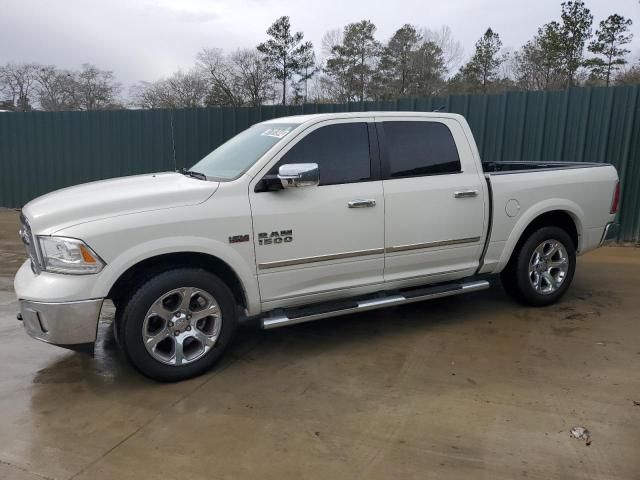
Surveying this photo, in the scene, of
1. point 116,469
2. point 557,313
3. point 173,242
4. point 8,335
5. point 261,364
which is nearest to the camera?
point 116,469

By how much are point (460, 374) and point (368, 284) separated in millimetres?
1044

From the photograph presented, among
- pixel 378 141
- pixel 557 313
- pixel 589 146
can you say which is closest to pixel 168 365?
pixel 378 141

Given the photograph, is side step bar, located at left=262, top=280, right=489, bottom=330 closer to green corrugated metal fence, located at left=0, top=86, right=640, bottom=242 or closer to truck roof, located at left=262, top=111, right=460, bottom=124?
truck roof, located at left=262, top=111, right=460, bottom=124

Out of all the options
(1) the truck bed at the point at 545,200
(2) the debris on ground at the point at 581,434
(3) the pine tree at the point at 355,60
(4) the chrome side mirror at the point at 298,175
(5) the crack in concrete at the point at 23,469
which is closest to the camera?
(5) the crack in concrete at the point at 23,469

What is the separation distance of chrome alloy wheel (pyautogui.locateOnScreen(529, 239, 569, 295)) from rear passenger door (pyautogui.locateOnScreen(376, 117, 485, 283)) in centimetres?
76

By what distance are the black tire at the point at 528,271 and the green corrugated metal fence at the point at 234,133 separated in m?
3.58

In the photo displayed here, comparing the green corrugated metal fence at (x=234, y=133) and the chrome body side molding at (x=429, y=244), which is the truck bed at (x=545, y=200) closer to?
the chrome body side molding at (x=429, y=244)

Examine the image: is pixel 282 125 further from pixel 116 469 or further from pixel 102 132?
pixel 102 132

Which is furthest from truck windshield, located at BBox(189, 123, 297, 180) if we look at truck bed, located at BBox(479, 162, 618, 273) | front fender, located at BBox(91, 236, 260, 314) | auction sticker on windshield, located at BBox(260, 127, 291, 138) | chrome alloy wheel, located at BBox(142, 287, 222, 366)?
truck bed, located at BBox(479, 162, 618, 273)

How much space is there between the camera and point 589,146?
326 inches

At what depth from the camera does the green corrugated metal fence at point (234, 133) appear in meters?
8.12

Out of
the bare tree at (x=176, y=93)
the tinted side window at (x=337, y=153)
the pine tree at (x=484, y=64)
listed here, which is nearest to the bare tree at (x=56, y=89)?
the bare tree at (x=176, y=93)

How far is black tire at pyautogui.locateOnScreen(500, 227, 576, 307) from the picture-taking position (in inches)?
205

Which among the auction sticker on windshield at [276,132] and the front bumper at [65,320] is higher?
the auction sticker on windshield at [276,132]
